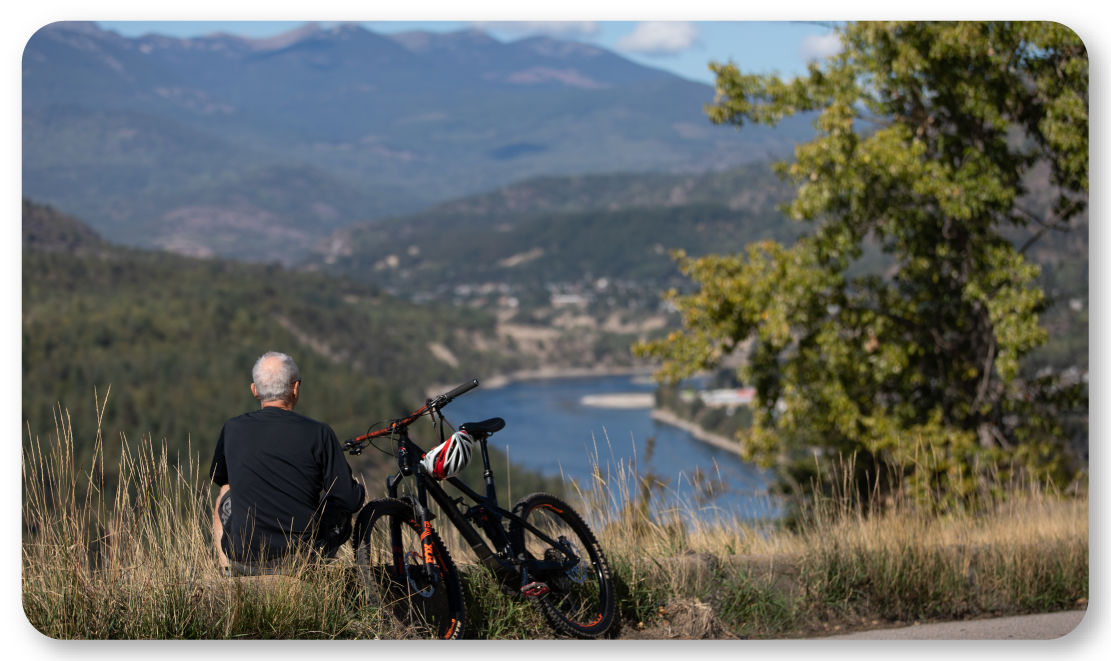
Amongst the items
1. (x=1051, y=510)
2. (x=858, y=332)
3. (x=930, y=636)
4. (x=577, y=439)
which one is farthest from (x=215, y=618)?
(x=577, y=439)

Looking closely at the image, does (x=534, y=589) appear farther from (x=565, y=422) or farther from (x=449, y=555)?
(x=565, y=422)

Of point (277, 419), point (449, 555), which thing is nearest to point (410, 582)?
point (449, 555)

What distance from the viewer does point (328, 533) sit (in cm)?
335

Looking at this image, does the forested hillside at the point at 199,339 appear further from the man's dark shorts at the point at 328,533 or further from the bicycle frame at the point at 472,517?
the bicycle frame at the point at 472,517

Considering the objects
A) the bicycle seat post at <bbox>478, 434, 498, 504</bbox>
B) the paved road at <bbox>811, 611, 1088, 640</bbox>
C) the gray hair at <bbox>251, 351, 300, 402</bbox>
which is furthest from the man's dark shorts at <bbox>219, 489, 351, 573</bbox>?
the paved road at <bbox>811, 611, 1088, 640</bbox>

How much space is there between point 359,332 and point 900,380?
396ft

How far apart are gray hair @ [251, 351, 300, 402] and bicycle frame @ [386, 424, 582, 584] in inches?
16.3

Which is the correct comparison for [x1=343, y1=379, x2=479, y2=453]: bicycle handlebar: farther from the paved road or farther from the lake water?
the lake water

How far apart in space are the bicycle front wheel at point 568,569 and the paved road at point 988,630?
1.01m

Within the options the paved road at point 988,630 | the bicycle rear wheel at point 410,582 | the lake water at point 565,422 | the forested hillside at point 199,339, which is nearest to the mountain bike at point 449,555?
the bicycle rear wheel at point 410,582

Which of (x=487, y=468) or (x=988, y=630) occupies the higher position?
(x=487, y=468)

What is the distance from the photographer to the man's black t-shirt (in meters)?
3.21

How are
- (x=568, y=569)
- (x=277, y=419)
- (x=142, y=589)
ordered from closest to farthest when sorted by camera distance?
(x=277, y=419), (x=142, y=589), (x=568, y=569)

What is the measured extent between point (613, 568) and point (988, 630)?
162cm
